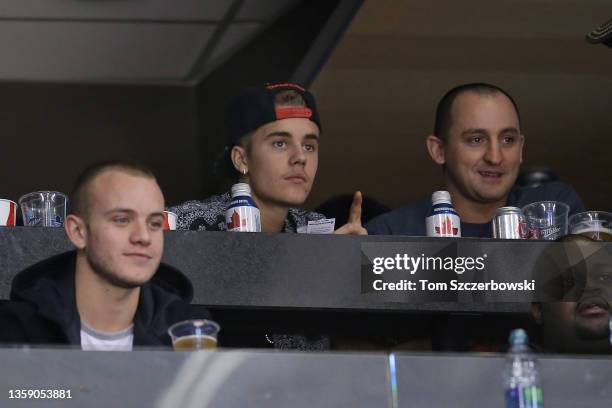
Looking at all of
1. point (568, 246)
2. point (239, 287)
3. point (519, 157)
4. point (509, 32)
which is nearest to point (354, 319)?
point (239, 287)

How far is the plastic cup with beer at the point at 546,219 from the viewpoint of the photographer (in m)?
3.10

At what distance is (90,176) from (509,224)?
992mm

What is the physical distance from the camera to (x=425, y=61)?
5.61 m

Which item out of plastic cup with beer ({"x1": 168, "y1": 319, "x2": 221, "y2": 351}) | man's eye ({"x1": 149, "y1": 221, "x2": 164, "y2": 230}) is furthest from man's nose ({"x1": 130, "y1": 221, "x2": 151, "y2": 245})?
plastic cup with beer ({"x1": 168, "y1": 319, "x2": 221, "y2": 351})

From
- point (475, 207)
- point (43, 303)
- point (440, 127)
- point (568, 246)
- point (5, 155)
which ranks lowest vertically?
point (43, 303)

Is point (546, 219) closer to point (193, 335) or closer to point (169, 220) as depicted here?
point (169, 220)

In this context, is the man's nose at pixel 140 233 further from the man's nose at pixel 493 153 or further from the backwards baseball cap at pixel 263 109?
the man's nose at pixel 493 153

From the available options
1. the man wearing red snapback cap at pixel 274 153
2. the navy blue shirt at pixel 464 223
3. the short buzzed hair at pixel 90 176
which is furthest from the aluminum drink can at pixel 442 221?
the short buzzed hair at pixel 90 176

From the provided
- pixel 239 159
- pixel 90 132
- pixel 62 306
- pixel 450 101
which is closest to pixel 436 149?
pixel 450 101

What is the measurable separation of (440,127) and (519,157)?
293 millimetres

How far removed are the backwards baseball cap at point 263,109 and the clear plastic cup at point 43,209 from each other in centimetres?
69

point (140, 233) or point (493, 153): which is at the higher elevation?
point (493, 153)

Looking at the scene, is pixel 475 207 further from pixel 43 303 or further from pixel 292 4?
pixel 292 4

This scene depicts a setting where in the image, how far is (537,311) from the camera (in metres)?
2.85
